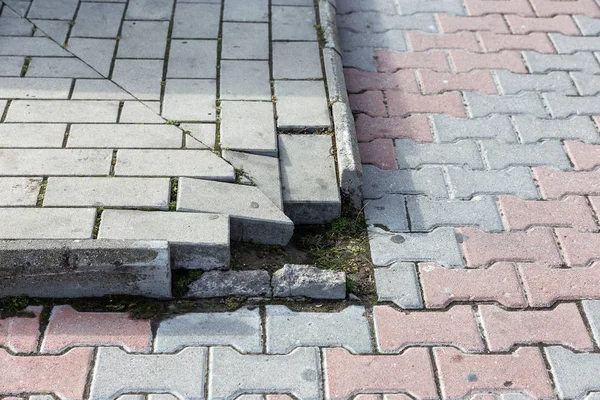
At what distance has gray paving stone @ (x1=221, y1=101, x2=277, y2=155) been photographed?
3.72 meters

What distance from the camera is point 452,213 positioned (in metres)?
3.66

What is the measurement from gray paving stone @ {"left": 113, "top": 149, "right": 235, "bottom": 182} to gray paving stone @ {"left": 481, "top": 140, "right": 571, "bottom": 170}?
4.57ft

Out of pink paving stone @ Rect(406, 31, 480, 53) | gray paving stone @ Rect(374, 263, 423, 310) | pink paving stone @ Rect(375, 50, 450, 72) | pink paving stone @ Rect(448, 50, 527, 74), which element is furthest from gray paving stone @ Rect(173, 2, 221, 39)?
gray paving stone @ Rect(374, 263, 423, 310)

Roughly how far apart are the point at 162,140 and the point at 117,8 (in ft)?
4.72

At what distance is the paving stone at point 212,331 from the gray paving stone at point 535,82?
7.37 feet

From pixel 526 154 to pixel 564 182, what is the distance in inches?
10.3

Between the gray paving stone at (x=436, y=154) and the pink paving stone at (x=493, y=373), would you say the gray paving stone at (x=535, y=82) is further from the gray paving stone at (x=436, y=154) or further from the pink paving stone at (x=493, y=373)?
the pink paving stone at (x=493, y=373)

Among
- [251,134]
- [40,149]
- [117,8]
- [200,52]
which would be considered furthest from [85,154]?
[117,8]

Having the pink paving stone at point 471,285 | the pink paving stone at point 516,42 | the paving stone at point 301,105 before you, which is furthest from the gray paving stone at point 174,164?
the pink paving stone at point 516,42

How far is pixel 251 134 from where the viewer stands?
12.5 feet

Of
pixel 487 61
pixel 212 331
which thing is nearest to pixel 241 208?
pixel 212 331

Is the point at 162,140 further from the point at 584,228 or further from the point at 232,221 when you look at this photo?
the point at 584,228

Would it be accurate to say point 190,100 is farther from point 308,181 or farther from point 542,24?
point 542,24

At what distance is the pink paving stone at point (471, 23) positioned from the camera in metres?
5.03
